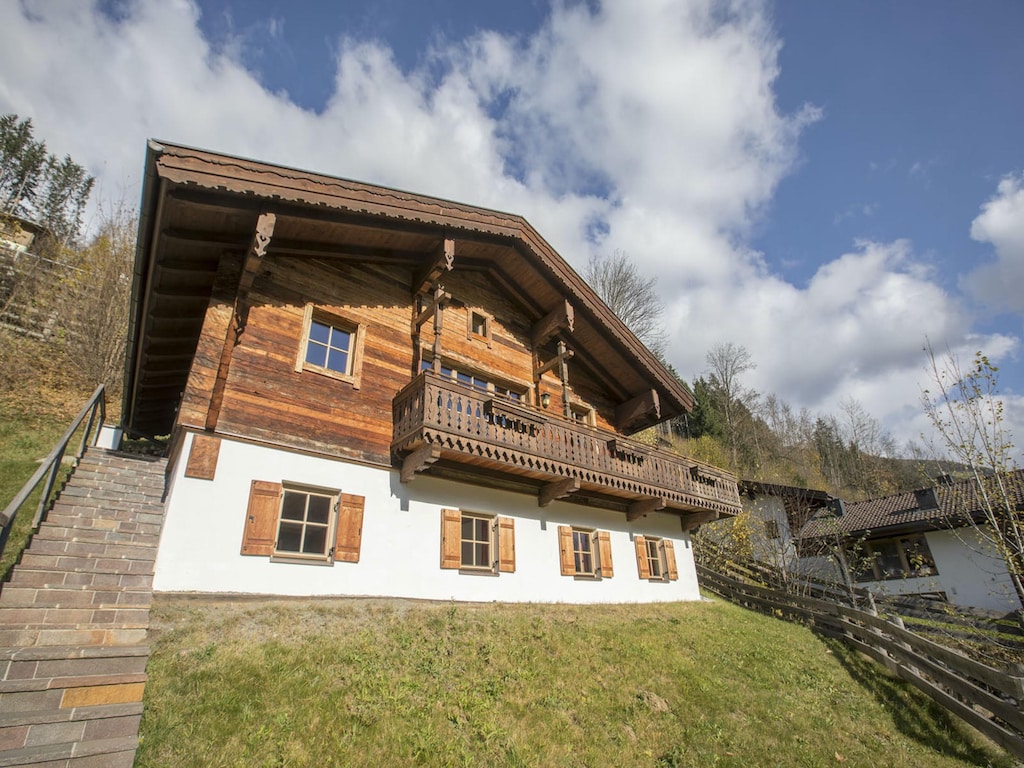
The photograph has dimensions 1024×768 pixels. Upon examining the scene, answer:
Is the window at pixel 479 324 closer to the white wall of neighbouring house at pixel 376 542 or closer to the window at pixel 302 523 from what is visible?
the white wall of neighbouring house at pixel 376 542

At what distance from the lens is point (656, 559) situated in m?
17.0

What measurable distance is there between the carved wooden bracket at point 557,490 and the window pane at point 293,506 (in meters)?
Answer: 6.16

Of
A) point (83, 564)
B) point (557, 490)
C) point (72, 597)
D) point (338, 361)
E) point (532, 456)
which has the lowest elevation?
point (72, 597)

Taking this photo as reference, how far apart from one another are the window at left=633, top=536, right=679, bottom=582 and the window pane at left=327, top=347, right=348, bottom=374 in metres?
10.1

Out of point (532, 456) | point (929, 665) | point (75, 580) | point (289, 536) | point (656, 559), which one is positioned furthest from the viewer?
point (656, 559)

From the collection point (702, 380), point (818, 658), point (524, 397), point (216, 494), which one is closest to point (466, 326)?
point (524, 397)

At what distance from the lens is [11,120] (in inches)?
1697

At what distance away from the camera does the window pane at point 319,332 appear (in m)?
11.9

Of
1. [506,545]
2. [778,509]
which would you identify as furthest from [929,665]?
[778,509]

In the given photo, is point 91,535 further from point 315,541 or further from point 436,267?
point 436,267

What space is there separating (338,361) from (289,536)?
13.2 feet

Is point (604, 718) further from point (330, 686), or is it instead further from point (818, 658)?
point (818, 658)

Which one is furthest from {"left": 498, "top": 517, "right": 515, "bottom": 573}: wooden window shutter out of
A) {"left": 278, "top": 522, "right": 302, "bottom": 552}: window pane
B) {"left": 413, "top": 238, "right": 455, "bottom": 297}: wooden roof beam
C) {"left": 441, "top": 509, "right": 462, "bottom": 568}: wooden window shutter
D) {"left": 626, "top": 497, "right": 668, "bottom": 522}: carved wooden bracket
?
{"left": 413, "top": 238, "right": 455, "bottom": 297}: wooden roof beam

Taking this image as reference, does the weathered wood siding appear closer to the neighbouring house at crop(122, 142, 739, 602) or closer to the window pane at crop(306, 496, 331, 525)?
the neighbouring house at crop(122, 142, 739, 602)
